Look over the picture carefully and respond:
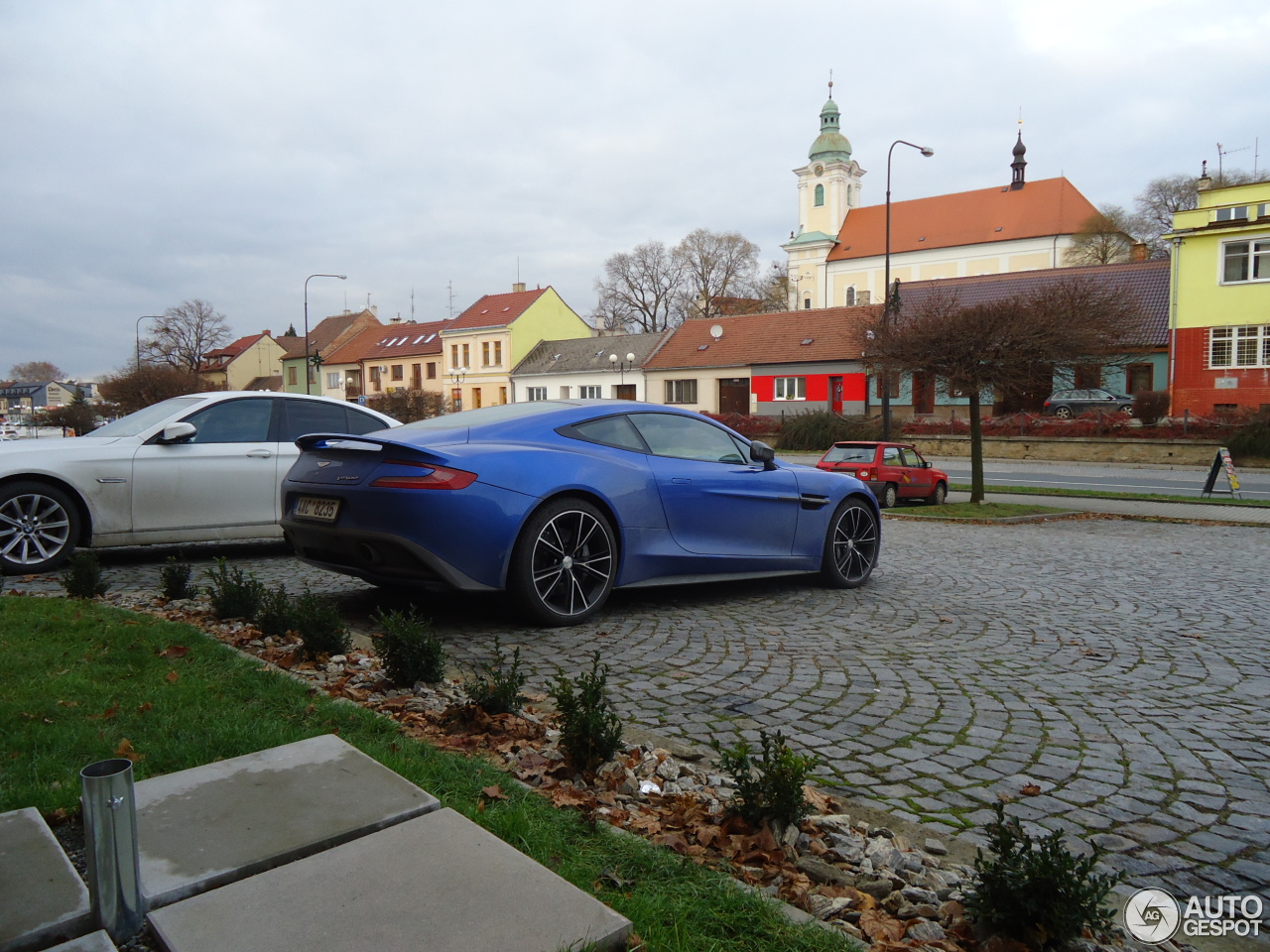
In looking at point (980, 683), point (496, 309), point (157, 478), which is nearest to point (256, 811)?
point (980, 683)

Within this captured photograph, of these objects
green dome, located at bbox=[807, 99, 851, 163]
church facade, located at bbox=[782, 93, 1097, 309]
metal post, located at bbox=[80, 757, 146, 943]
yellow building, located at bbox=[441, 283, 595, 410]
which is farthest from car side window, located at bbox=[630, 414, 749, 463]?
green dome, located at bbox=[807, 99, 851, 163]

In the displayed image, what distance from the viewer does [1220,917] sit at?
261cm

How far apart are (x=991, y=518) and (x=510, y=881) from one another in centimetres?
1499

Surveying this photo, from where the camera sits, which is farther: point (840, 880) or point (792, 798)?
point (792, 798)

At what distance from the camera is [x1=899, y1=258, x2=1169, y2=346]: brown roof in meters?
42.9

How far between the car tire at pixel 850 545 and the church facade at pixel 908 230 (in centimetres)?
6797

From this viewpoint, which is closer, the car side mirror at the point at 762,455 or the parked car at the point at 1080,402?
the car side mirror at the point at 762,455

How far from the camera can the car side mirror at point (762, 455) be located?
7223 millimetres

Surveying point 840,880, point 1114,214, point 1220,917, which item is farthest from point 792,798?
point 1114,214

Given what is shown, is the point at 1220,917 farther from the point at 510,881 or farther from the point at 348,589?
the point at 348,589

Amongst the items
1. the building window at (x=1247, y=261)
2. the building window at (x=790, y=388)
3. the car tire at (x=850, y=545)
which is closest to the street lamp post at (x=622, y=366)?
the building window at (x=790, y=388)

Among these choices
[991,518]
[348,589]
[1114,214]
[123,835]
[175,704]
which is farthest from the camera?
[1114,214]

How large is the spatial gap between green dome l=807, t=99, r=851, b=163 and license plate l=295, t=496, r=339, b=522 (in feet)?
296

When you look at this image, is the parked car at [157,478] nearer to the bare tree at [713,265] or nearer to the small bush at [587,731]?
the small bush at [587,731]
